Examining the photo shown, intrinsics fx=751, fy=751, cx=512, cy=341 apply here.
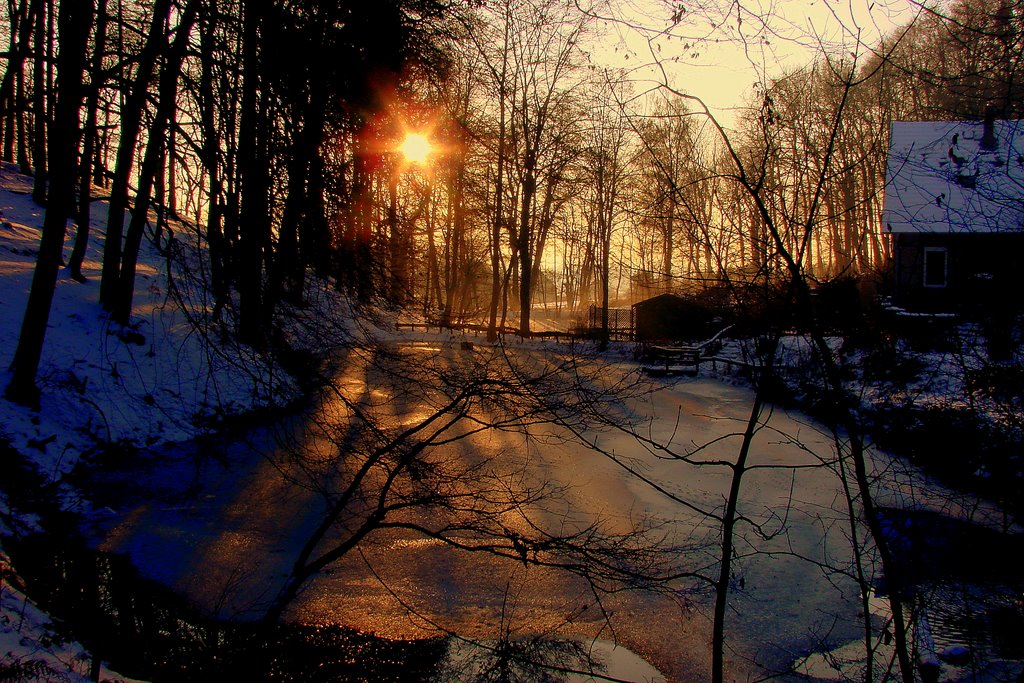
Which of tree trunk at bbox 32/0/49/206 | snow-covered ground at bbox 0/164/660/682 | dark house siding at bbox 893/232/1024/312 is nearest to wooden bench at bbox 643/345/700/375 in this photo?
dark house siding at bbox 893/232/1024/312

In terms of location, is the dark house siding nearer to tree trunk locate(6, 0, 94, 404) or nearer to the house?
the house

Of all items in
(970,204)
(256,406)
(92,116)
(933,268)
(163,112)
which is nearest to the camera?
(163,112)

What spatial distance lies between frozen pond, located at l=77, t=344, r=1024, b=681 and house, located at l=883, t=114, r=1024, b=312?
5.47ft

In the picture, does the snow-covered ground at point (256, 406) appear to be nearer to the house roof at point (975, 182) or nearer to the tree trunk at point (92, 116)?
the tree trunk at point (92, 116)

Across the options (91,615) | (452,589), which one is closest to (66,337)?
(91,615)

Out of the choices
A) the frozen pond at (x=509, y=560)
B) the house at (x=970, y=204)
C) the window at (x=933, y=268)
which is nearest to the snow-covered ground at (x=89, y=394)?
the frozen pond at (x=509, y=560)

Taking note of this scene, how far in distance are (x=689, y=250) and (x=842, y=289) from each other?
91cm

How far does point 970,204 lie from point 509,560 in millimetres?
5286

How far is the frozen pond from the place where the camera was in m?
5.30

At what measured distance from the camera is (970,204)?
6.20 m

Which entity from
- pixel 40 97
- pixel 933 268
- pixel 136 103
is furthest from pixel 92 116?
pixel 933 268

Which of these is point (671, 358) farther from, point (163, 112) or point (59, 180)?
point (163, 112)

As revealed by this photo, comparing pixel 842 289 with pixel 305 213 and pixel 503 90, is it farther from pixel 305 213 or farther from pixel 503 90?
pixel 305 213

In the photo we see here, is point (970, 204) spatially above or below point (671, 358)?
above
